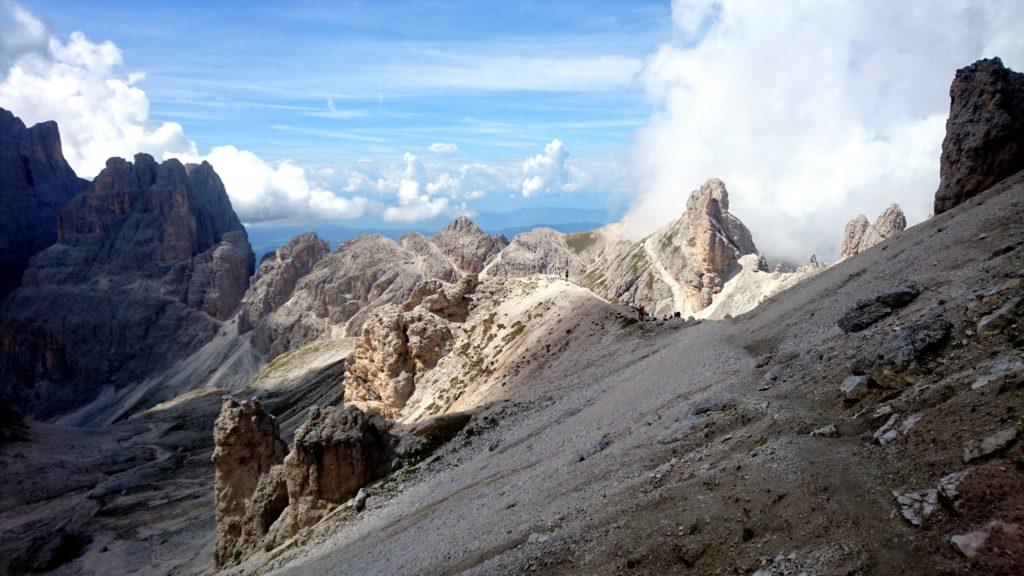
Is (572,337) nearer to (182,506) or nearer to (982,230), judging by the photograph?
(982,230)

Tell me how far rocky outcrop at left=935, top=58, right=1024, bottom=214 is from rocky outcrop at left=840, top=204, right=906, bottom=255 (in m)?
121

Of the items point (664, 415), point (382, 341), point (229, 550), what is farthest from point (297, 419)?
point (664, 415)

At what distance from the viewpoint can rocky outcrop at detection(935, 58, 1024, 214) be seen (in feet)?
145

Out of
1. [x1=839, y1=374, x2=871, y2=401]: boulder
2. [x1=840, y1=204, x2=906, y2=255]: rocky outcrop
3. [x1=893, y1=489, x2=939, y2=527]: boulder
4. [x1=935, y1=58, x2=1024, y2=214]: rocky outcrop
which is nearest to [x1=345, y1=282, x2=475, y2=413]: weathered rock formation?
[x1=935, y1=58, x2=1024, y2=214]: rocky outcrop

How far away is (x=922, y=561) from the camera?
1262 centimetres

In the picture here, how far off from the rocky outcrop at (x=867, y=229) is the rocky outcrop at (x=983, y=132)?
4750 inches

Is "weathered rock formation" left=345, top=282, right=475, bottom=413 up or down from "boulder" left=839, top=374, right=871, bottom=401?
up

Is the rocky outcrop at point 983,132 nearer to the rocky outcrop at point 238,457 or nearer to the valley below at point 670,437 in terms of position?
the valley below at point 670,437

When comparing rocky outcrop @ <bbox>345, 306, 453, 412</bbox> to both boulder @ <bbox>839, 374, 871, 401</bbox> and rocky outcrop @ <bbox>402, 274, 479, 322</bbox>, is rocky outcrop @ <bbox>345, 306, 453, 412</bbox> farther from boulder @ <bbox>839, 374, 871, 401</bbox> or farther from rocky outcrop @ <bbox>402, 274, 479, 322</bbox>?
boulder @ <bbox>839, 374, 871, 401</bbox>

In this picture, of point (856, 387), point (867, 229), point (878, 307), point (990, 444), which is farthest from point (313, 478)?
point (867, 229)

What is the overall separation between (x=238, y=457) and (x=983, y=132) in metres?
70.4

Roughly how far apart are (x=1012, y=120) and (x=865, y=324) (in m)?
29.7

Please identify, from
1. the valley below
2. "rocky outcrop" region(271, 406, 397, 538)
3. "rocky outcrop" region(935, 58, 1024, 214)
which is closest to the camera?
the valley below

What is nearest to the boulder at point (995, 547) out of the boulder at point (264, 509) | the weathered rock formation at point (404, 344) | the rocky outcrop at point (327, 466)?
the rocky outcrop at point (327, 466)
